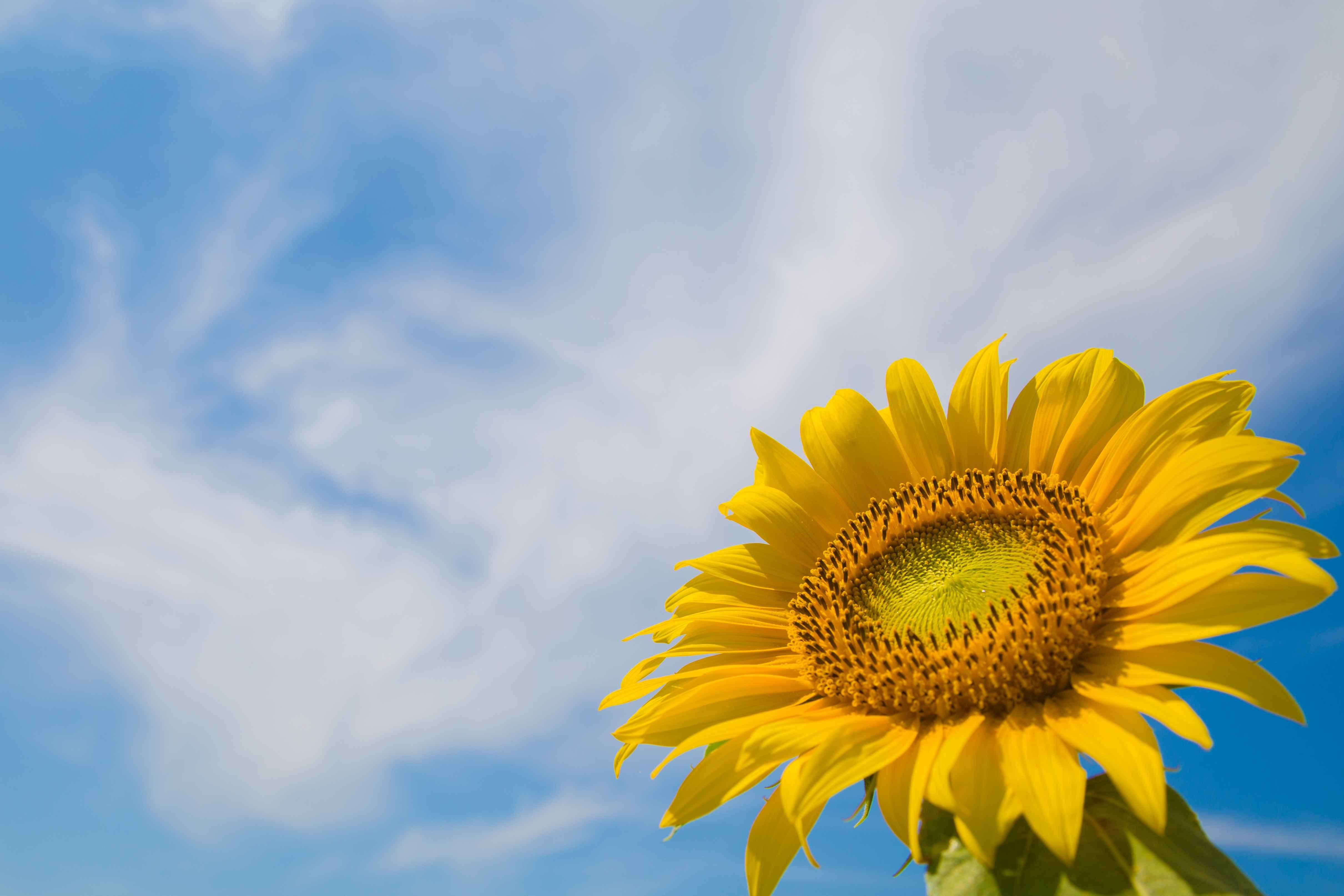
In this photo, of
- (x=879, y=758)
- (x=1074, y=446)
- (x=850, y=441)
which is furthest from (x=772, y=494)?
(x=879, y=758)

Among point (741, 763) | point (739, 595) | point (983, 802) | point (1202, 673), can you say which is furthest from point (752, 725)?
point (1202, 673)

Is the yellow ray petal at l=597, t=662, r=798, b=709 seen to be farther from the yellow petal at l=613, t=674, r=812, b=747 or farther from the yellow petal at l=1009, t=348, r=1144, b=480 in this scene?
the yellow petal at l=1009, t=348, r=1144, b=480

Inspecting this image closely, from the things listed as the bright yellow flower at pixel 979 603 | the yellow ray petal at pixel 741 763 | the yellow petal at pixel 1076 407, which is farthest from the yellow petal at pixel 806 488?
the yellow ray petal at pixel 741 763

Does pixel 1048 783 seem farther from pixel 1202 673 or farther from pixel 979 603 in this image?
pixel 979 603

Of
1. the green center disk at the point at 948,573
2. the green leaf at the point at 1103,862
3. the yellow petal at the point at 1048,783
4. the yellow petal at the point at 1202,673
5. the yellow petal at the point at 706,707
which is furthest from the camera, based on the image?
the green center disk at the point at 948,573

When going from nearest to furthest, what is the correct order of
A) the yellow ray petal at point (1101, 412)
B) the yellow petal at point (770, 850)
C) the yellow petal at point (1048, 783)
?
the yellow petal at point (1048, 783) < the yellow petal at point (770, 850) < the yellow ray petal at point (1101, 412)

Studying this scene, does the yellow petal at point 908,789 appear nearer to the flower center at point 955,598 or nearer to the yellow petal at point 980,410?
the flower center at point 955,598

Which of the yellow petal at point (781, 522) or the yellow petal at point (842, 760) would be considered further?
the yellow petal at point (781, 522)

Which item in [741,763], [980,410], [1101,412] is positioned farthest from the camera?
[980,410]
